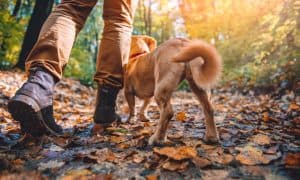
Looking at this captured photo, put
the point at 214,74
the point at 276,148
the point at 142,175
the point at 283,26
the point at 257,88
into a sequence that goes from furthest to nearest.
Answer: the point at 257,88
the point at 283,26
the point at 214,74
the point at 276,148
the point at 142,175

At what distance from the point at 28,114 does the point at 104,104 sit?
1.93 feet

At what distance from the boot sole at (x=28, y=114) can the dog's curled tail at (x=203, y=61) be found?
820 millimetres

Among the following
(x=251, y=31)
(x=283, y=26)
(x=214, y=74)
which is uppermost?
(x=251, y=31)

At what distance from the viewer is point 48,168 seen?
136 cm

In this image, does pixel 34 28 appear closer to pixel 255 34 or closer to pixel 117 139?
pixel 255 34

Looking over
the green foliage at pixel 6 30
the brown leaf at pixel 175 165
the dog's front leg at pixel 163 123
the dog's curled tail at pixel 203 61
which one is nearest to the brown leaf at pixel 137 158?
the brown leaf at pixel 175 165

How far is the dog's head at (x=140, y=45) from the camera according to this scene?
2.88m

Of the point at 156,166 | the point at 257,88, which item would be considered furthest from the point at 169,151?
the point at 257,88

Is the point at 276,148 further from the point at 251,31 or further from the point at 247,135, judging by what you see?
the point at 251,31

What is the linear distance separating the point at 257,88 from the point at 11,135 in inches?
209

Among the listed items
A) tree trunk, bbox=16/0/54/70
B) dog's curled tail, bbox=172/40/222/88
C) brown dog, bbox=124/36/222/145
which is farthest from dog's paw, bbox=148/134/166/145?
tree trunk, bbox=16/0/54/70

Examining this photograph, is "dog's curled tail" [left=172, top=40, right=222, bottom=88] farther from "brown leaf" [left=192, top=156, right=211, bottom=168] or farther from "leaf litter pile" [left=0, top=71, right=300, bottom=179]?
"brown leaf" [left=192, top=156, right=211, bottom=168]

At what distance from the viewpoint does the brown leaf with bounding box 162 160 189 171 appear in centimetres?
131

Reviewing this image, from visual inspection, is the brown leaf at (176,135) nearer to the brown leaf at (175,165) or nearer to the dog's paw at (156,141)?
the dog's paw at (156,141)
